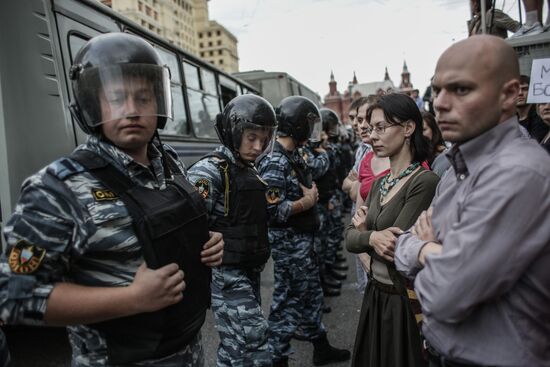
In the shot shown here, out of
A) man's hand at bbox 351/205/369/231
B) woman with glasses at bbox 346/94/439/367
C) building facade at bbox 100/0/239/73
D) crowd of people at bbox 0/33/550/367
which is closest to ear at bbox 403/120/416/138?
woman with glasses at bbox 346/94/439/367

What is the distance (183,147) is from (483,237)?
209 inches

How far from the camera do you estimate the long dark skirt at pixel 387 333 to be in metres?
2.11

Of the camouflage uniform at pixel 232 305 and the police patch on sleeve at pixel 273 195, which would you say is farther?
the police patch on sleeve at pixel 273 195

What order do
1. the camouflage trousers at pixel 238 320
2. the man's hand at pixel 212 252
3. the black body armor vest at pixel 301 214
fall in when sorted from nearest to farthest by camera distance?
the man's hand at pixel 212 252 < the camouflage trousers at pixel 238 320 < the black body armor vest at pixel 301 214

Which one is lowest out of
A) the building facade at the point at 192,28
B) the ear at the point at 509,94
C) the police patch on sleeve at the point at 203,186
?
the police patch on sleeve at the point at 203,186

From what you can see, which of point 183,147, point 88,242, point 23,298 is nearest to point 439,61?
point 88,242

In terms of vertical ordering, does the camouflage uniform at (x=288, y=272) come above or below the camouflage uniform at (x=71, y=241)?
below

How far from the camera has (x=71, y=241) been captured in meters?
1.28

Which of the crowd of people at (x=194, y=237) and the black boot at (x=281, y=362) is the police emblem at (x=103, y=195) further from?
the black boot at (x=281, y=362)

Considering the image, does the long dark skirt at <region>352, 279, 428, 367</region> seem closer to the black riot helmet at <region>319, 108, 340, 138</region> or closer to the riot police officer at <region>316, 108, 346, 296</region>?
the riot police officer at <region>316, 108, 346, 296</region>

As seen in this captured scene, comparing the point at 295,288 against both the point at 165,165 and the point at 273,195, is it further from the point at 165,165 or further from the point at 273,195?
the point at 165,165

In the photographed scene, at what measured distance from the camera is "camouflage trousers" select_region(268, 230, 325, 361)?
133 inches

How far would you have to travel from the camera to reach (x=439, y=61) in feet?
4.48

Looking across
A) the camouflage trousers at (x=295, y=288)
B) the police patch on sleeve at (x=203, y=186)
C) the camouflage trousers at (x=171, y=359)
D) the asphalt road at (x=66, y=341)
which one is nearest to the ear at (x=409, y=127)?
the police patch on sleeve at (x=203, y=186)
